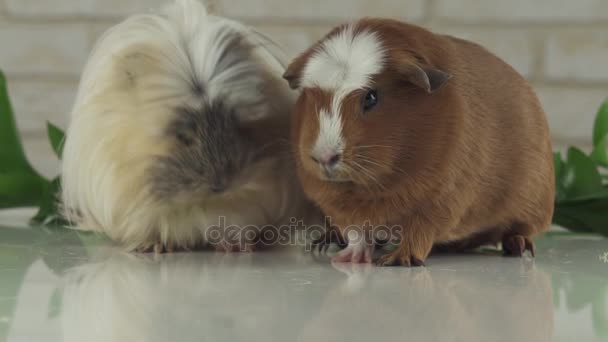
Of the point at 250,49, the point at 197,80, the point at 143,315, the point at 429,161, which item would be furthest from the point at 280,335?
the point at 250,49

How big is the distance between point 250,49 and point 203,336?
0.79 metres

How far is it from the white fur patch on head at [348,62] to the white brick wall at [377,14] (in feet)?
4.15

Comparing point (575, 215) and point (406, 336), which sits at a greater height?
point (406, 336)

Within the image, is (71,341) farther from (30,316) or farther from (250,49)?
(250,49)

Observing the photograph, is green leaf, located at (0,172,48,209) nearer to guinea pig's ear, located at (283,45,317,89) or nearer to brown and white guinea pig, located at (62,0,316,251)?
brown and white guinea pig, located at (62,0,316,251)

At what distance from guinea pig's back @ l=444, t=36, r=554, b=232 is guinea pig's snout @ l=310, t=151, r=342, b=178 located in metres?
0.22

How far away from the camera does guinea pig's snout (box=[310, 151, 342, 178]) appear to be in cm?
140

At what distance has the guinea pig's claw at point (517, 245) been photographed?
1.70m

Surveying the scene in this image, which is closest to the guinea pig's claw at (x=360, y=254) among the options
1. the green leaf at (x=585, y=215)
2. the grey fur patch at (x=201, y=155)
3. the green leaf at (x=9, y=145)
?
the grey fur patch at (x=201, y=155)

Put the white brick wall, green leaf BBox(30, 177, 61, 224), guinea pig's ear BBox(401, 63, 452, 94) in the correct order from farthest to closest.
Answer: the white brick wall → green leaf BBox(30, 177, 61, 224) → guinea pig's ear BBox(401, 63, 452, 94)

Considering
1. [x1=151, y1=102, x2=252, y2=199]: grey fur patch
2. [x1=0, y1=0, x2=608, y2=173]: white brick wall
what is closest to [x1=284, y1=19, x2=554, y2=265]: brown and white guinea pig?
[x1=151, y1=102, x2=252, y2=199]: grey fur patch

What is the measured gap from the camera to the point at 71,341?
40.3 inches

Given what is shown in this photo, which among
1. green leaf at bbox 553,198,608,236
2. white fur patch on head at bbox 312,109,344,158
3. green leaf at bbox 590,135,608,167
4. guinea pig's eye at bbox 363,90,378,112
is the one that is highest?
guinea pig's eye at bbox 363,90,378,112

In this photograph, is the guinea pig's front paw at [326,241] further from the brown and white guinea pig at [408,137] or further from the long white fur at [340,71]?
the long white fur at [340,71]
